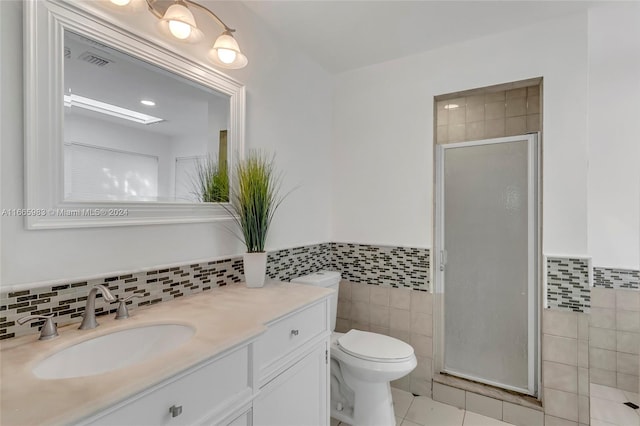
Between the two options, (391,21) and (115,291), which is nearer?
(115,291)

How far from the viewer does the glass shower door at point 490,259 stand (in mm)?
2037

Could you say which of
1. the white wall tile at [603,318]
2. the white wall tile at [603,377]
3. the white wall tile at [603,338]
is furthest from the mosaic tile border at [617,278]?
the white wall tile at [603,377]

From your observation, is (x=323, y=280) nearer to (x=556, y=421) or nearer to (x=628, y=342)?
(x=556, y=421)

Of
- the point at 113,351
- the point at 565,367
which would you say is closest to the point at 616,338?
the point at 565,367

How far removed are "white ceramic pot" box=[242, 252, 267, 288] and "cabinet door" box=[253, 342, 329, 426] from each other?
1.44 ft

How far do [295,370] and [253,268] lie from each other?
0.52m

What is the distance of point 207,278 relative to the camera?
5.03ft

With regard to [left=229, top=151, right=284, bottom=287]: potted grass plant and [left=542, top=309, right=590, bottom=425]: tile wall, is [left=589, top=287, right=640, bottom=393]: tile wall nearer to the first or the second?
[left=542, top=309, right=590, bottom=425]: tile wall

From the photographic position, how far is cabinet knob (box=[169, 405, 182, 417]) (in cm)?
78

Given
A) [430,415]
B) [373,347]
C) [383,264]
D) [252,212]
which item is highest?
[252,212]

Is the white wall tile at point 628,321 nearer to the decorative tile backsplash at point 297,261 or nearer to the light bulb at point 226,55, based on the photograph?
the decorative tile backsplash at point 297,261

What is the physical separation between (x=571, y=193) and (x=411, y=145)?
1002 millimetres

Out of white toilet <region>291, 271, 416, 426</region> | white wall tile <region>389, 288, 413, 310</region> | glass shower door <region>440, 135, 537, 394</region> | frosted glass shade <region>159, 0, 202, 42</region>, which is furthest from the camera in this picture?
white wall tile <region>389, 288, 413, 310</region>

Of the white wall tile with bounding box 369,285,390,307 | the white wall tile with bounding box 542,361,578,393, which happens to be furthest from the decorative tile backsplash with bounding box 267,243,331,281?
the white wall tile with bounding box 542,361,578,393
